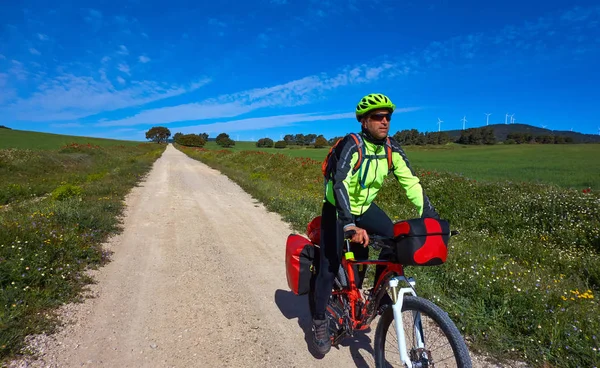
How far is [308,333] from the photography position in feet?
10.3

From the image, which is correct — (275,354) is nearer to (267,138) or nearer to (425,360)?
(425,360)

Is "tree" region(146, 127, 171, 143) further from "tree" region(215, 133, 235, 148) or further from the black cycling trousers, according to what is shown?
the black cycling trousers

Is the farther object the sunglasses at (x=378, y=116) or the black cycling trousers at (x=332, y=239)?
the black cycling trousers at (x=332, y=239)

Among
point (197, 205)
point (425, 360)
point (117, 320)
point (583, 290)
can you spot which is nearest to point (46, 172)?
point (197, 205)

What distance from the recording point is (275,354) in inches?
111

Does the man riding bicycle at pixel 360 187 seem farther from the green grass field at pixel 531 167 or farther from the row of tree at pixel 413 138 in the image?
the row of tree at pixel 413 138

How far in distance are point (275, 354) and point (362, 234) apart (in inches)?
67.5

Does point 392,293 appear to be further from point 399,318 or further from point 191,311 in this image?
point 191,311

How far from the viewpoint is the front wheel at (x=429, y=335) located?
1713 millimetres

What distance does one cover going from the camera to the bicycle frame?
6.38ft

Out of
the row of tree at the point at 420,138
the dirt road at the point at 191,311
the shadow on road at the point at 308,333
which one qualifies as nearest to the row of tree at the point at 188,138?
the row of tree at the point at 420,138

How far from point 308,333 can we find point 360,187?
182cm

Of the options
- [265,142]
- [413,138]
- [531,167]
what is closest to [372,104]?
[531,167]

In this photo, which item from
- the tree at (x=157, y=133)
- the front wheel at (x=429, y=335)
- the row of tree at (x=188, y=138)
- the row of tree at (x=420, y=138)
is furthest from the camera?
the tree at (x=157, y=133)
